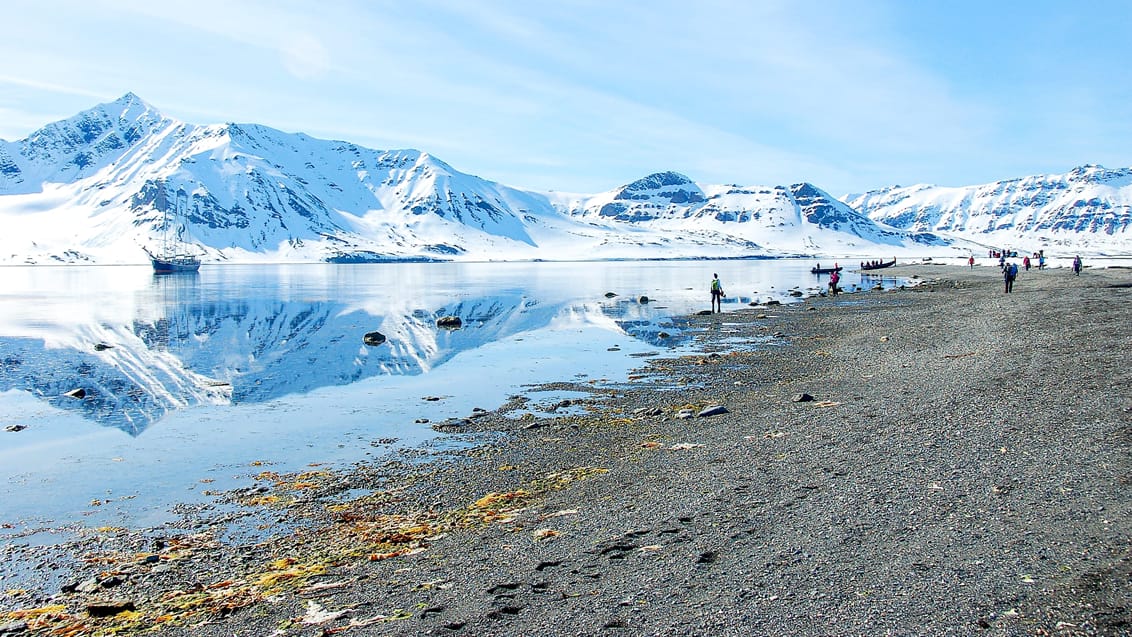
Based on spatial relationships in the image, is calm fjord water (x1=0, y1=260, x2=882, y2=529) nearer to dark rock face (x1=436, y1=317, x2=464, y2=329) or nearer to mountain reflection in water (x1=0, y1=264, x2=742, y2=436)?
mountain reflection in water (x1=0, y1=264, x2=742, y2=436)

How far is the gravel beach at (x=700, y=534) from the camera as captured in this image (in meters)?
8.98

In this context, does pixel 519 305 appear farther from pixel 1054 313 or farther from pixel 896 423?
pixel 896 423

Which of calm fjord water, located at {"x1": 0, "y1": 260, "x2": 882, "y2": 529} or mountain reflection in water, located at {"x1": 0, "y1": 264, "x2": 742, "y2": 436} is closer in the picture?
calm fjord water, located at {"x1": 0, "y1": 260, "x2": 882, "y2": 529}

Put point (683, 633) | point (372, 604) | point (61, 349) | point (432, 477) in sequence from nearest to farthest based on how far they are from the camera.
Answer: point (683, 633)
point (372, 604)
point (432, 477)
point (61, 349)

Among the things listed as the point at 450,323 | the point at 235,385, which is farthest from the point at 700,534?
the point at 450,323

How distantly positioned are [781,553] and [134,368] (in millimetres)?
32941

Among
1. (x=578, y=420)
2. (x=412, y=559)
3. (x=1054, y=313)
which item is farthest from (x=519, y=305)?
(x=412, y=559)

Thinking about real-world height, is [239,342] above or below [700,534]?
below

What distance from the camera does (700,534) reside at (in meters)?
11.5

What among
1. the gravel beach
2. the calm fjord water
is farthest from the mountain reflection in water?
the gravel beach

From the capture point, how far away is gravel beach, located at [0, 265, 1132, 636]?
8.98 meters

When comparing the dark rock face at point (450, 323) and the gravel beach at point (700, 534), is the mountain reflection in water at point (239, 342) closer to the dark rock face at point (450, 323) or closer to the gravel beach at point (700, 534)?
the dark rock face at point (450, 323)

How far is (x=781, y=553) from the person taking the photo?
10398 mm

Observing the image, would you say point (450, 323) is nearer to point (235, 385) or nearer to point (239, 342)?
point (239, 342)
